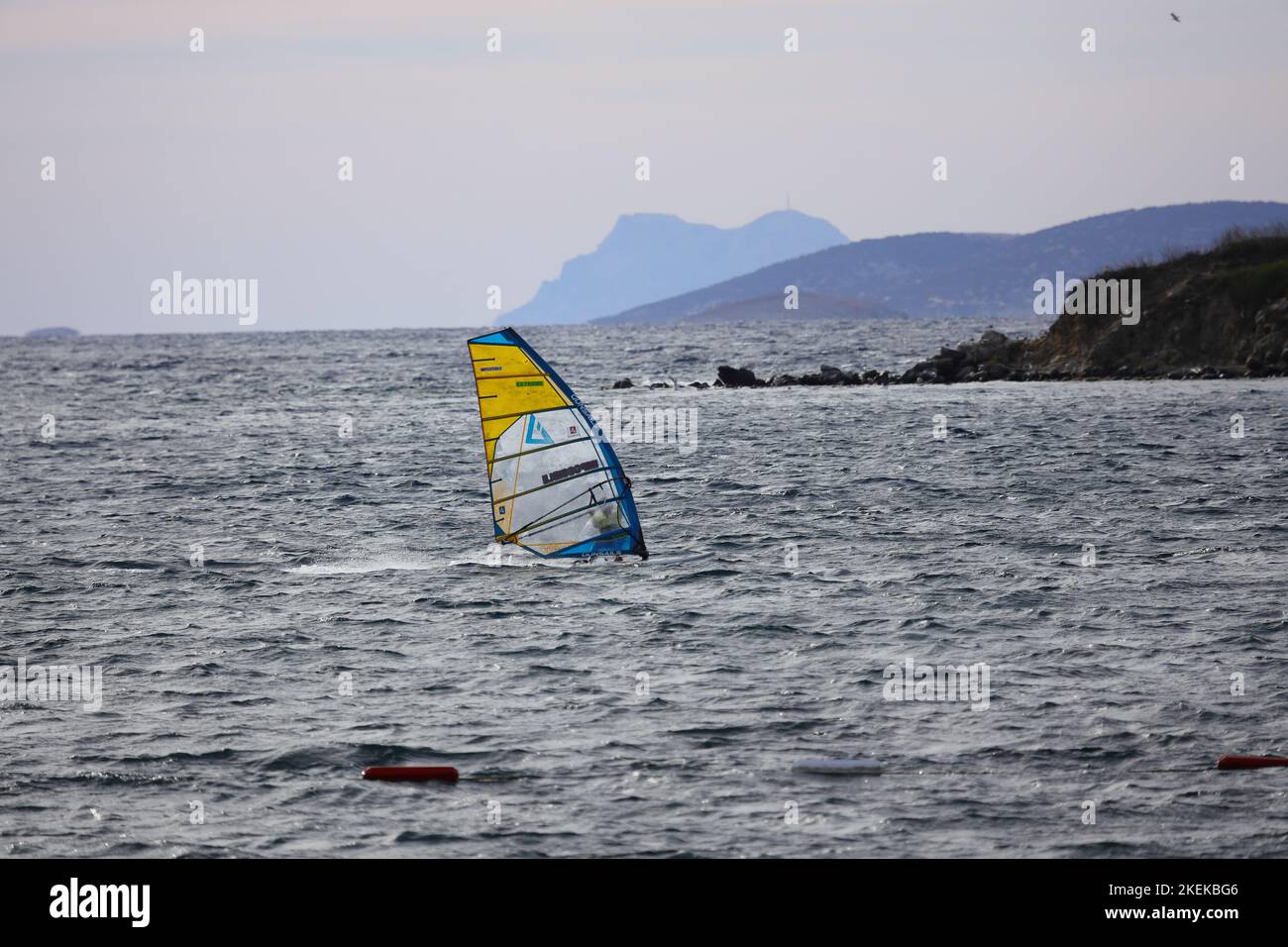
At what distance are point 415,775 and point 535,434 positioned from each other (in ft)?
35.5

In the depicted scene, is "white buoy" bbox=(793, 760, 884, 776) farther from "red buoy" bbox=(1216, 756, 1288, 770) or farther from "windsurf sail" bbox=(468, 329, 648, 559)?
"windsurf sail" bbox=(468, 329, 648, 559)

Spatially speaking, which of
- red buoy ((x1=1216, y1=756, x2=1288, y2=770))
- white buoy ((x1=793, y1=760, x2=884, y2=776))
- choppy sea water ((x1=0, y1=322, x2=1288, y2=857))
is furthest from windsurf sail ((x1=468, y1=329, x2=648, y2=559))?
red buoy ((x1=1216, y1=756, x2=1288, y2=770))

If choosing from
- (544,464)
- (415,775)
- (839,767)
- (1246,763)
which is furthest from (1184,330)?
(415,775)

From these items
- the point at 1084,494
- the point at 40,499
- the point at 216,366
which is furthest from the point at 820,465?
the point at 216,366

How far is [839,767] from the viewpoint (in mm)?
14461

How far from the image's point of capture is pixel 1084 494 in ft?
115

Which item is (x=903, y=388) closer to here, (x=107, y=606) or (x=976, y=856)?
(x=107, y=606)

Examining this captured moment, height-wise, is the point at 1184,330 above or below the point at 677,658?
above

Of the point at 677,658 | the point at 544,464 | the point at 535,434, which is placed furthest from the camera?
the point at 544,464

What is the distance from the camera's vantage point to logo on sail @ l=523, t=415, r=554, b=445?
→ 2462 cm

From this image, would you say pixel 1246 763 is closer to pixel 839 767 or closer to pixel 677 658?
pixel 839 767

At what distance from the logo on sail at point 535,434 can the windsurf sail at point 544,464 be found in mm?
17

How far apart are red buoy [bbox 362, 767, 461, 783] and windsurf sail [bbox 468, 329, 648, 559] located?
977 centimetres
